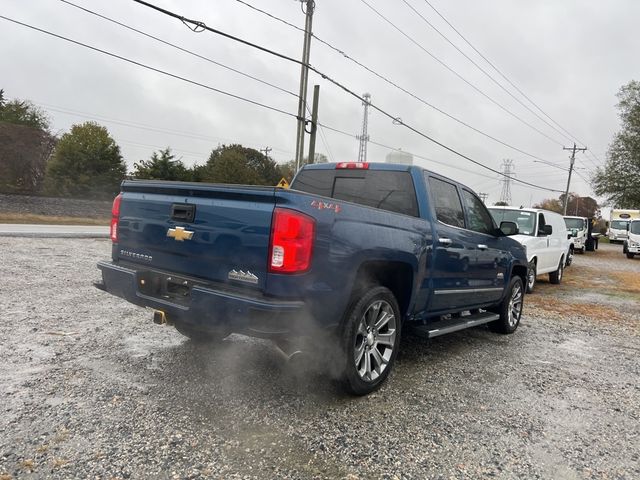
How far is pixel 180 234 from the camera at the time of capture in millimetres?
3447

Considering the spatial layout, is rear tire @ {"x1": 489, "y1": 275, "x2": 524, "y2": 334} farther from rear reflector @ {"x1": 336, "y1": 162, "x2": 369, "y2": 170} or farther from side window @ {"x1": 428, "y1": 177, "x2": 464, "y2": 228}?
rear reflector @ {"x1": 336, "y1": 162, "x2": 369, "y2": 170}

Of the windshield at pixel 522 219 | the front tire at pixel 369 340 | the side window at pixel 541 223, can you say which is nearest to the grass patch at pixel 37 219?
the windshield at pixel 522 219

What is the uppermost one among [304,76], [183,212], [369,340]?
[304,76]

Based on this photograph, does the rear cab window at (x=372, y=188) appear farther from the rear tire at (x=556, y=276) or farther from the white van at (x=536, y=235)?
the rear tire at (x=556, y=276)

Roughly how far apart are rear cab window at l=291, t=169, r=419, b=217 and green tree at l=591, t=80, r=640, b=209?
1778 inches

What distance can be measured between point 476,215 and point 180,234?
3.50 m

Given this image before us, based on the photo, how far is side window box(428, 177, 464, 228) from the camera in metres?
4.55

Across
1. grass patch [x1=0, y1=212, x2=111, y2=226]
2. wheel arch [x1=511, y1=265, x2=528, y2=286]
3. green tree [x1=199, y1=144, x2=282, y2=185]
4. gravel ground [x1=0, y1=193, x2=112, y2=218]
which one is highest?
green tree [x1=199, y1=144, x2=282, y2=185]

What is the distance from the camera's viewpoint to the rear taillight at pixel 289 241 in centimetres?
298

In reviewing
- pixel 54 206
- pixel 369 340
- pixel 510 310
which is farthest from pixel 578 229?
pixel 54 206

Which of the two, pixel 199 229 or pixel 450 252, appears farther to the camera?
pixel 450 252

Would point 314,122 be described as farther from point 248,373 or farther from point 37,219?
point 37,219

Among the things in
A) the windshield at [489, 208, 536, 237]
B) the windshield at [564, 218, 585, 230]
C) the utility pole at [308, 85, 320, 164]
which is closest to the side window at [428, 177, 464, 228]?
the windshield at [489, 208, 536, 237]

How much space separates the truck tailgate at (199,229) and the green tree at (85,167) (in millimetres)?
36119
